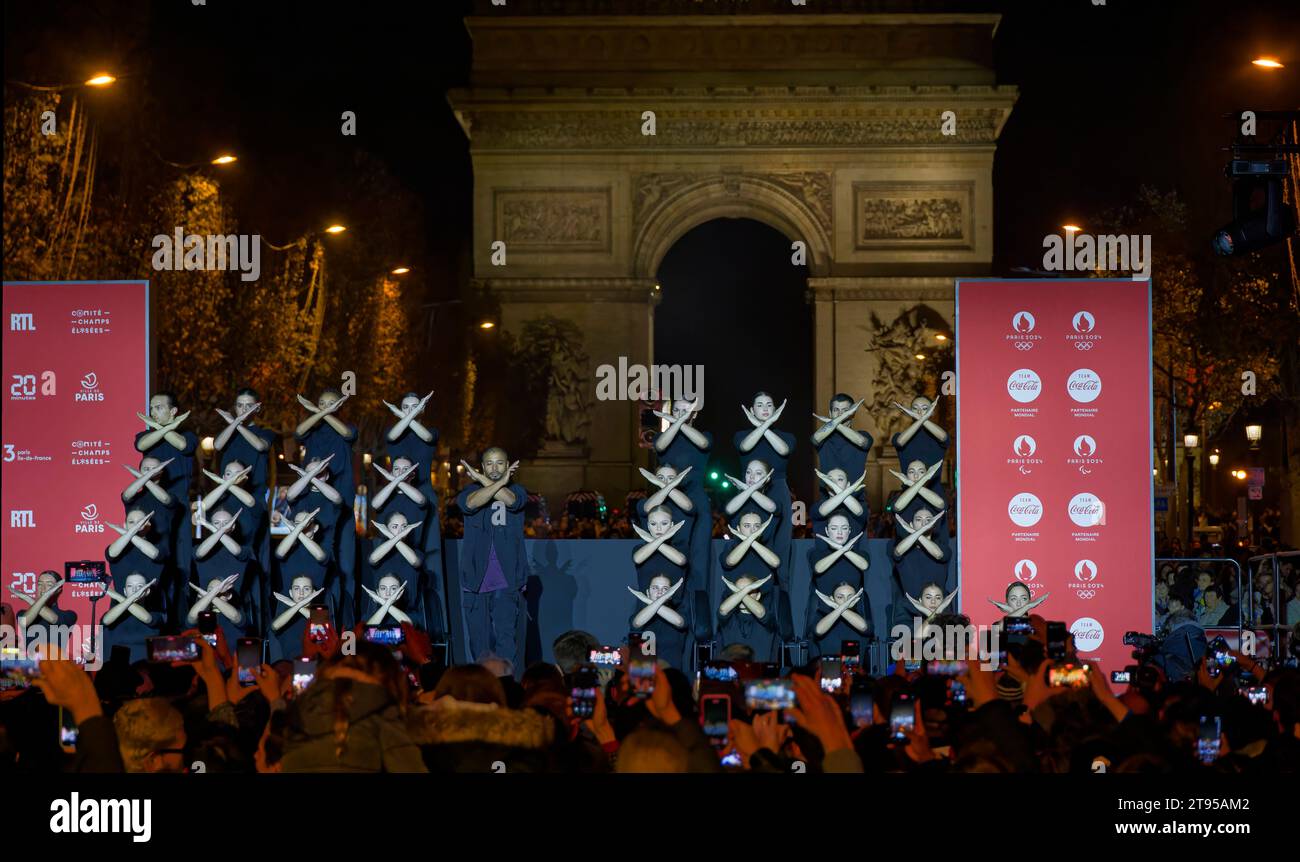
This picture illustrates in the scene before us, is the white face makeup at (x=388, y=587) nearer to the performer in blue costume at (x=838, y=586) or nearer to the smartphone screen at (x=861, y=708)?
the performer in blue costume at (x=838, y=586)

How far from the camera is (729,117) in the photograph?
143 ft

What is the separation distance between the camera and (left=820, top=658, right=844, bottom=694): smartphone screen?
9.98 meters

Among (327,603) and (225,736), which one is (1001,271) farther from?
(225,736)

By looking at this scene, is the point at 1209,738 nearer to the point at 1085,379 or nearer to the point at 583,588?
the point at 1085,379

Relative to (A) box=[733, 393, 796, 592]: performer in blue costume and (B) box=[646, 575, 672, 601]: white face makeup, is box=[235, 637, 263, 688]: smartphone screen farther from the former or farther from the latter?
(A) box=[733, 393, 796, 592]: performer in blue costume

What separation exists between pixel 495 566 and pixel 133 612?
3.10 metres

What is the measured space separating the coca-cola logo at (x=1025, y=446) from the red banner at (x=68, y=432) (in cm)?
794

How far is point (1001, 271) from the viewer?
51.1 meters

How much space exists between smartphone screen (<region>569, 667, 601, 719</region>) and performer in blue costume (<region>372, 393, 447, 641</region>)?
Result: 753 cm

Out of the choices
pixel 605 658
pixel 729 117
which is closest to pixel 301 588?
pixel 605 658

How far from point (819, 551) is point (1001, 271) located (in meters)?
36.2

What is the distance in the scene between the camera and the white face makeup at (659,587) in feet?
51.2

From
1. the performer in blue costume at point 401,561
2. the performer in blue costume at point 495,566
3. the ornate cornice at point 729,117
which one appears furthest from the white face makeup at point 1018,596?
the ornate cornice at point 729,117

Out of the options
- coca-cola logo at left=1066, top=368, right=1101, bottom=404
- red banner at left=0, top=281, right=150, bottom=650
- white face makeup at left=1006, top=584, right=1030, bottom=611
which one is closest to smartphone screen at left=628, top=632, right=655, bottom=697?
white face makeup at left=1006, top=584, right=1030, bottom=611
